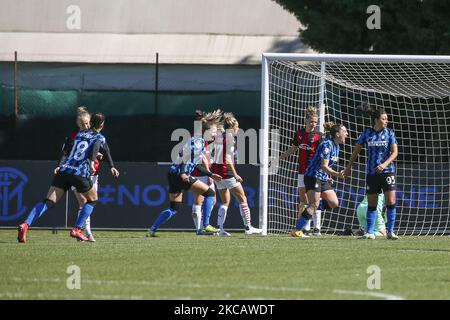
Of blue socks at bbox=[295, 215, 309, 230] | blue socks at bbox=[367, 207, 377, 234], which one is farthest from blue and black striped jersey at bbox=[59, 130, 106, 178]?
blue socks at bbox=[367, 207, 377, 234]

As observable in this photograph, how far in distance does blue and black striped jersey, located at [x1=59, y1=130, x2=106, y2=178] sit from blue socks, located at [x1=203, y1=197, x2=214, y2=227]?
344 centimetres

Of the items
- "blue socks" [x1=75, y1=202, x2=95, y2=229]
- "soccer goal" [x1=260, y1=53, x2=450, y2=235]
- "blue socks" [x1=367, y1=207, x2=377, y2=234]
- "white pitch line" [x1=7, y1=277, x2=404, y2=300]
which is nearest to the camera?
"white pitch line" [x1=7, y1=277, x2=404, y2=300]

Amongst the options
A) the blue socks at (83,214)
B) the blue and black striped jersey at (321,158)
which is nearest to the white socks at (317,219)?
the blue and black striped jersey at (321,158)

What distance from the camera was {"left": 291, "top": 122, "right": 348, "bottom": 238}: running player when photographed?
16.4 m

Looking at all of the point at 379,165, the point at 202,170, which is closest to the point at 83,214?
the point at 202,170

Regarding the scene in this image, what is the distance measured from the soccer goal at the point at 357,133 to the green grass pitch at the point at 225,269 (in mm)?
3470

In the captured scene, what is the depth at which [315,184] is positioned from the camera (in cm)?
1659

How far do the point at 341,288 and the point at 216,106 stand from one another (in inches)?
659

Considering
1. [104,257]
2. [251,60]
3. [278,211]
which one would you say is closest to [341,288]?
[104,257]

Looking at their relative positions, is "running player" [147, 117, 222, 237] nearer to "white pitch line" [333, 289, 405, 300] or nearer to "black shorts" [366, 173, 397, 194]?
"black shorts" [366, 173, 397, 194]

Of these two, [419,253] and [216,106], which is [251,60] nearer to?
[216,106]

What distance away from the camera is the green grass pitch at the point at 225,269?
920cm

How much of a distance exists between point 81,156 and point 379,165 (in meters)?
4.14
